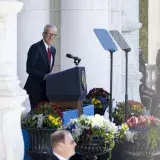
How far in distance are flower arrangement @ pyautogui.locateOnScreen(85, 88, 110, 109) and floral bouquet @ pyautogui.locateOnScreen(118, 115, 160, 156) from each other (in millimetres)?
2799

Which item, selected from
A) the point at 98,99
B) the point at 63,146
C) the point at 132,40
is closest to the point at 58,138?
the point at 63,146

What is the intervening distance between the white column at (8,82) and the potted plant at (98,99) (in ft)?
13.3

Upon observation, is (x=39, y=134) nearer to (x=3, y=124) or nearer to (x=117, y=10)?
(x=3, y=124)

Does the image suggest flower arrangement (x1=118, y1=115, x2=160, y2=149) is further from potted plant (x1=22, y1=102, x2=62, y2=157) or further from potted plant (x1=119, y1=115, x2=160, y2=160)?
potted plant (x1=22, y1=102, x2=62, y2=157)

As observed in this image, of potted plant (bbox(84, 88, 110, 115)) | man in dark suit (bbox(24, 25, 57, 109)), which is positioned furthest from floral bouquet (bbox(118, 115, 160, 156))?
potted plant (bbox(84, 88, 110, 115))

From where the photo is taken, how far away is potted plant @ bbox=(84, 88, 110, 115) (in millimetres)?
14633

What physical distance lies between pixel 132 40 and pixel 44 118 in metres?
8.17

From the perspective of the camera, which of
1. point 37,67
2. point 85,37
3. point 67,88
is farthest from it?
point 85,37

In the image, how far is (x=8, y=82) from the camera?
10461 mm

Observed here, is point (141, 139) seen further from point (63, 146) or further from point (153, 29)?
point (153, 29)

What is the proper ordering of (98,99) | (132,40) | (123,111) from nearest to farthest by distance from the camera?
1. (123,111)
2. (98,99)
3. (132,40)

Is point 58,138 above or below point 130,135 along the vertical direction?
above

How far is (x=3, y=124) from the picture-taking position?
34.2ft

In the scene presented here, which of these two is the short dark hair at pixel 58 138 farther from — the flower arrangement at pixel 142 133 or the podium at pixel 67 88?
the podium at pixel 67 88
